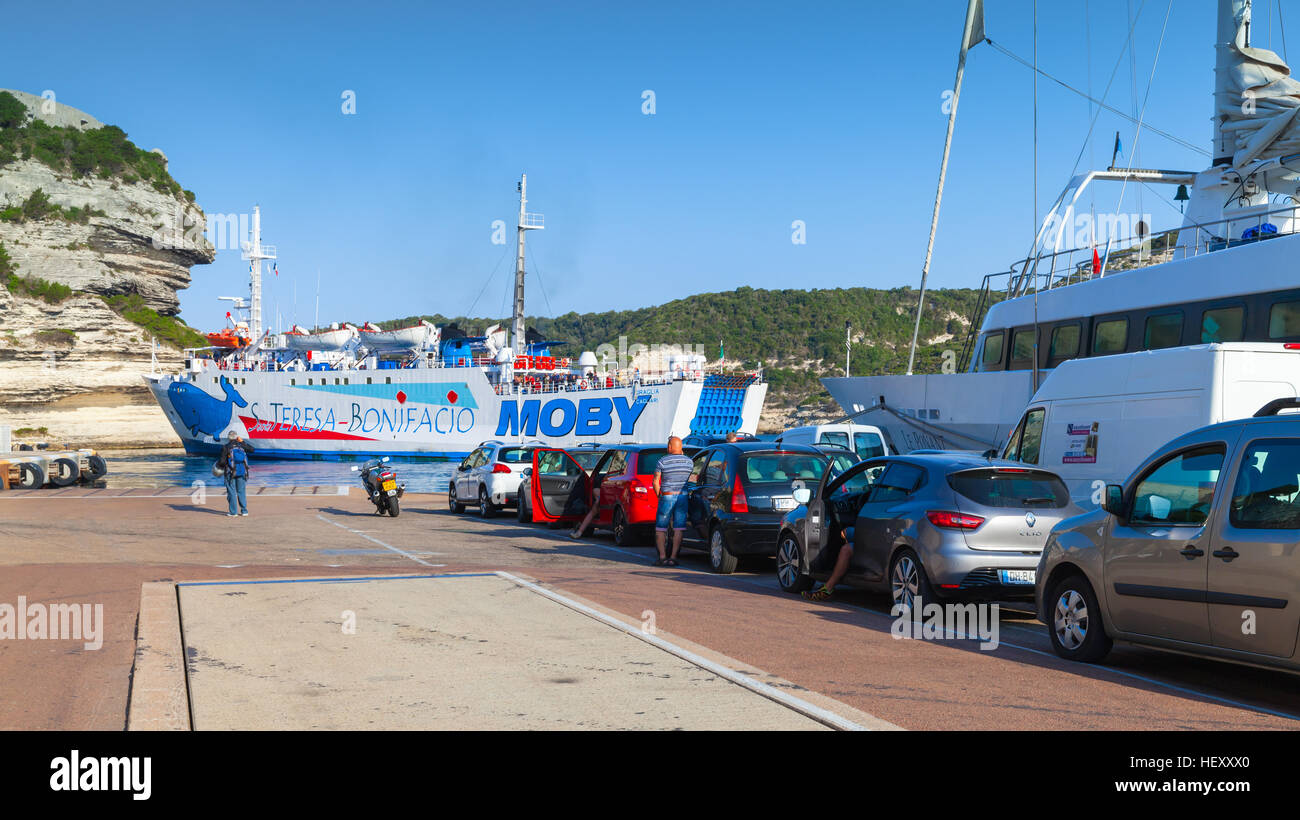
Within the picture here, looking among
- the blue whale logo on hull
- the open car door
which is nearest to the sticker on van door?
the open car door

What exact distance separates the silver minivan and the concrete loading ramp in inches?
99.1

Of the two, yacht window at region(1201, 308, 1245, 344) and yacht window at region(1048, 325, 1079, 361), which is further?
yacht window at region(1048, 325, 1079, 361)

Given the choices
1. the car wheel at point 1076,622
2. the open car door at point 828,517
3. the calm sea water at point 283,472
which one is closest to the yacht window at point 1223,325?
the open car door at point 828,517

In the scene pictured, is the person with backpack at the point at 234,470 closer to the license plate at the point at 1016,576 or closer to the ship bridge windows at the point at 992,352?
the ship bridge windows at the point at 992,352

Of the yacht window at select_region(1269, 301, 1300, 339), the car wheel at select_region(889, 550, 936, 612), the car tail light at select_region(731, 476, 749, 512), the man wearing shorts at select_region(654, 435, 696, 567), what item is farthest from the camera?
the yacht window at select_region(1269, 301, 1300, 339)

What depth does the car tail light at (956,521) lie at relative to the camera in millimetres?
8805

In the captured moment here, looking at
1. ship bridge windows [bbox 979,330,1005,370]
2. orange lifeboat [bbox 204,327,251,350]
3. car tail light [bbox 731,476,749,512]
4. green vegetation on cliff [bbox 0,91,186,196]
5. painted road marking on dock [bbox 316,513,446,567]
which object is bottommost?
painted road marking on dock [bbox 316,513,446,567]

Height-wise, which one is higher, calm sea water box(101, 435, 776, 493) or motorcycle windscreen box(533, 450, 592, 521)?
motorcycle windscreen box(533, 450, 592, 521)

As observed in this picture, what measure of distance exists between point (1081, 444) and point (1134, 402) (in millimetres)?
891

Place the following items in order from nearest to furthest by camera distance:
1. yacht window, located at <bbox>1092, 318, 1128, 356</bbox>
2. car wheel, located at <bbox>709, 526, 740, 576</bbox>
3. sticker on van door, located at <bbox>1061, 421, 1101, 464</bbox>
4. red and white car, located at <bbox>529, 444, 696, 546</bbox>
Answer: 1. sticker on van door, located at <bbox>1061, 421, 1101, 464</bbox>
2. car wheel, located at <bbox>709, 526, 740, 576</bbox>
3. red and white car, located at <bbox>529, 444, 696, 546</bbox>
4. yacht window, located at <bbox>1092, 318, 1128, 356</bbox>

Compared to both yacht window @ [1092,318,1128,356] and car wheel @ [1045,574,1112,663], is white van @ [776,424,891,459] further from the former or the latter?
car wheel @ [1045,574,1112,663]

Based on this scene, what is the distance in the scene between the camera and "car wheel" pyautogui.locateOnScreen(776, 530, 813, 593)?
35.1ft

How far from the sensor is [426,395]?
67375mm

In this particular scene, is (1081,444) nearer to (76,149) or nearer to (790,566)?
(790,566)
